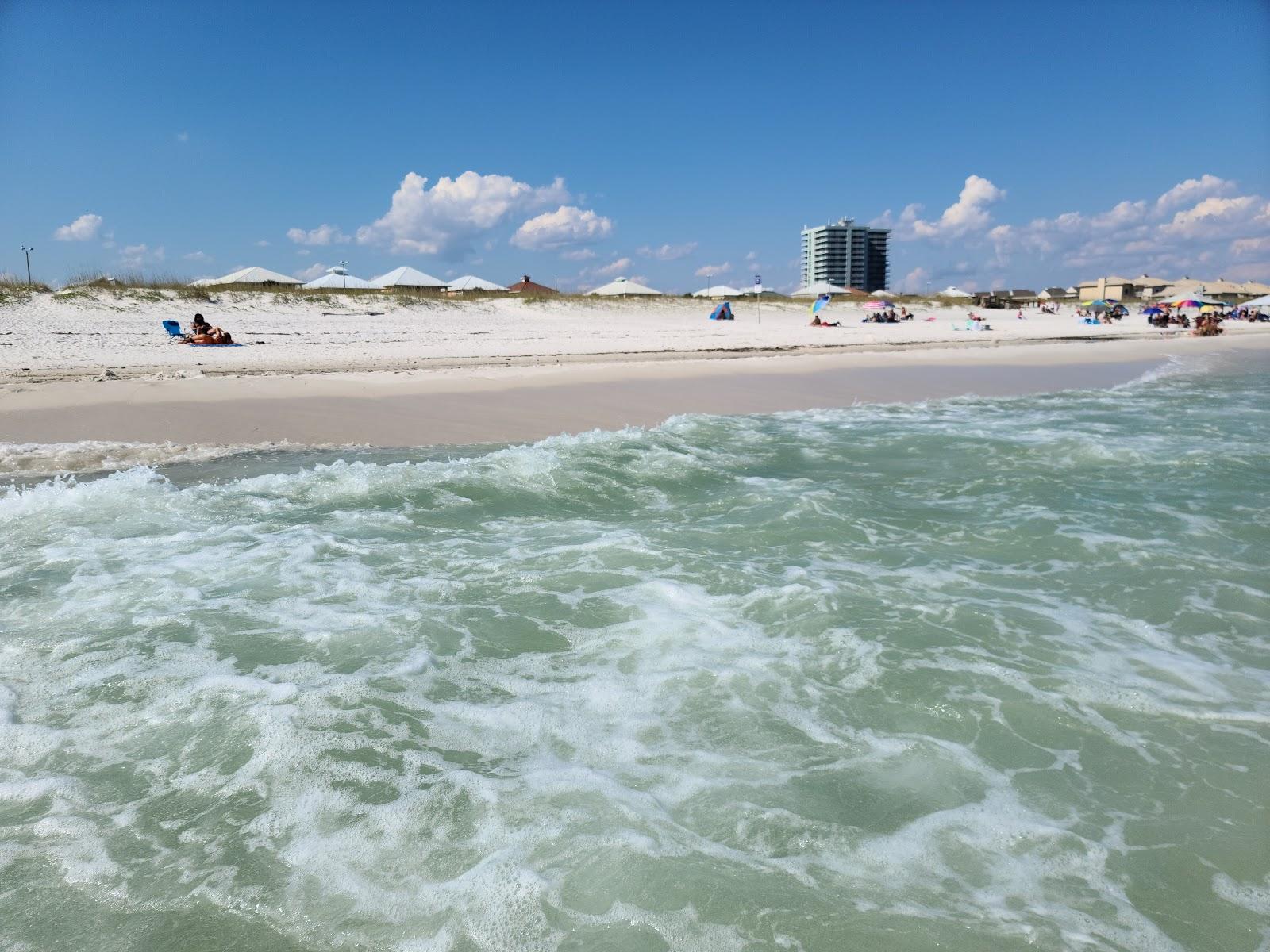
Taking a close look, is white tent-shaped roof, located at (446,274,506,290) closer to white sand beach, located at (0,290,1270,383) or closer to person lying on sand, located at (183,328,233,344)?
white sand beach, located at (0,290,1270,383)

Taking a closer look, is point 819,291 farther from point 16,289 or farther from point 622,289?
point 16,289

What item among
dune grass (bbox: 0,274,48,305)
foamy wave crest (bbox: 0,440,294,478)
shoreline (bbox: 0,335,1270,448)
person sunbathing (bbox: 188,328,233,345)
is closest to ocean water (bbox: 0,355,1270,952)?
foamy wave crest (bbox: 0,440,294,478)

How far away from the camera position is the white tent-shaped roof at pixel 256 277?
120 feet

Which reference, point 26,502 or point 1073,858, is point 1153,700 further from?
point 26,502

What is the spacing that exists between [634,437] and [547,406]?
2472 millimetres

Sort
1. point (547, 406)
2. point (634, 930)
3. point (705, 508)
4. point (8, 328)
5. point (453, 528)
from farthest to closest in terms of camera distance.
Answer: point (8, 328) → point (547, 406) → point (705, 508) → point (453, 528) → point (634, 930)

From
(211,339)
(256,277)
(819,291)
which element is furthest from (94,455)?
(819,291)

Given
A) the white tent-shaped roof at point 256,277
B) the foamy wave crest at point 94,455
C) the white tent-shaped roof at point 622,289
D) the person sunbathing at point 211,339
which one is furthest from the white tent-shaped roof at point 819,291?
the foamy wave crest at point 94,455

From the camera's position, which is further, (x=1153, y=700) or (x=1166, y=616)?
(x=1166, y=616)

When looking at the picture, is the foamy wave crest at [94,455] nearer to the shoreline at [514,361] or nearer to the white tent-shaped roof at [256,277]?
the shoreline at [514,361]

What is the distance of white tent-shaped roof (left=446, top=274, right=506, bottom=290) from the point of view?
43.0 meters

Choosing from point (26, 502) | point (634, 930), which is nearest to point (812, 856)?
point (634, 930)

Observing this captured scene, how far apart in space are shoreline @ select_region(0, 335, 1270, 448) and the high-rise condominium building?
12075cm

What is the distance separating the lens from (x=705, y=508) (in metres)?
5.85
